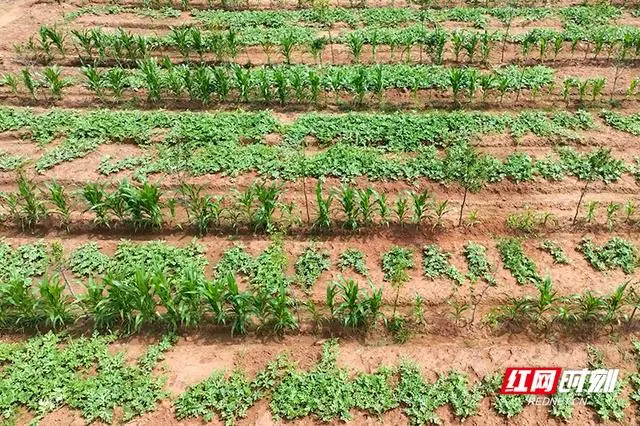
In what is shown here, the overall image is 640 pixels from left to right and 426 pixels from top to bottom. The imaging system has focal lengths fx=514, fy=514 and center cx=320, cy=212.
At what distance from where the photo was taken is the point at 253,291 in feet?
22.0

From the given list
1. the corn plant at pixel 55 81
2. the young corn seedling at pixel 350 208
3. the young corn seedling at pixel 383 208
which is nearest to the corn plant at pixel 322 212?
the young corn seedling at pixel 350 208

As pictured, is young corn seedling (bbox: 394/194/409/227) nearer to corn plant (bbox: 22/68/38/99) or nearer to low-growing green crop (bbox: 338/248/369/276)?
low-growing green crop (bbox: 338/248/369/276)

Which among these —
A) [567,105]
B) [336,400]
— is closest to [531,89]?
[567,105]

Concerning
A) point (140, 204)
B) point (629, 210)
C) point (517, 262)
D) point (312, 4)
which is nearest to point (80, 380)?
point (140, 204)

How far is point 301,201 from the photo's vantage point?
Result: 314 inches

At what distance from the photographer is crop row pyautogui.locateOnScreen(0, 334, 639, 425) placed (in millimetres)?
5520

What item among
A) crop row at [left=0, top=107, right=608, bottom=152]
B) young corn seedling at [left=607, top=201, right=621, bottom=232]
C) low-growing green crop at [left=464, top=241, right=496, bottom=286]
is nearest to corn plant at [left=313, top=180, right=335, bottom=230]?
crop row at [left=0, top=107, right=608, bottom=152]

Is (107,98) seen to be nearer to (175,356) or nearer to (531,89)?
(175,356)

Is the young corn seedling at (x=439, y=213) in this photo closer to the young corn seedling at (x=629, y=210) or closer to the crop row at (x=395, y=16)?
the young corn seedling at (x=629, y=210)

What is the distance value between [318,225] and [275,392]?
2.68 metres

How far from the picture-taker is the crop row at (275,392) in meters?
5.52

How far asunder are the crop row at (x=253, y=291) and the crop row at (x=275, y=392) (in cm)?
55

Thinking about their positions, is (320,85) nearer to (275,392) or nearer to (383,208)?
(383,208)

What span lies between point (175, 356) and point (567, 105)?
8.33 m
